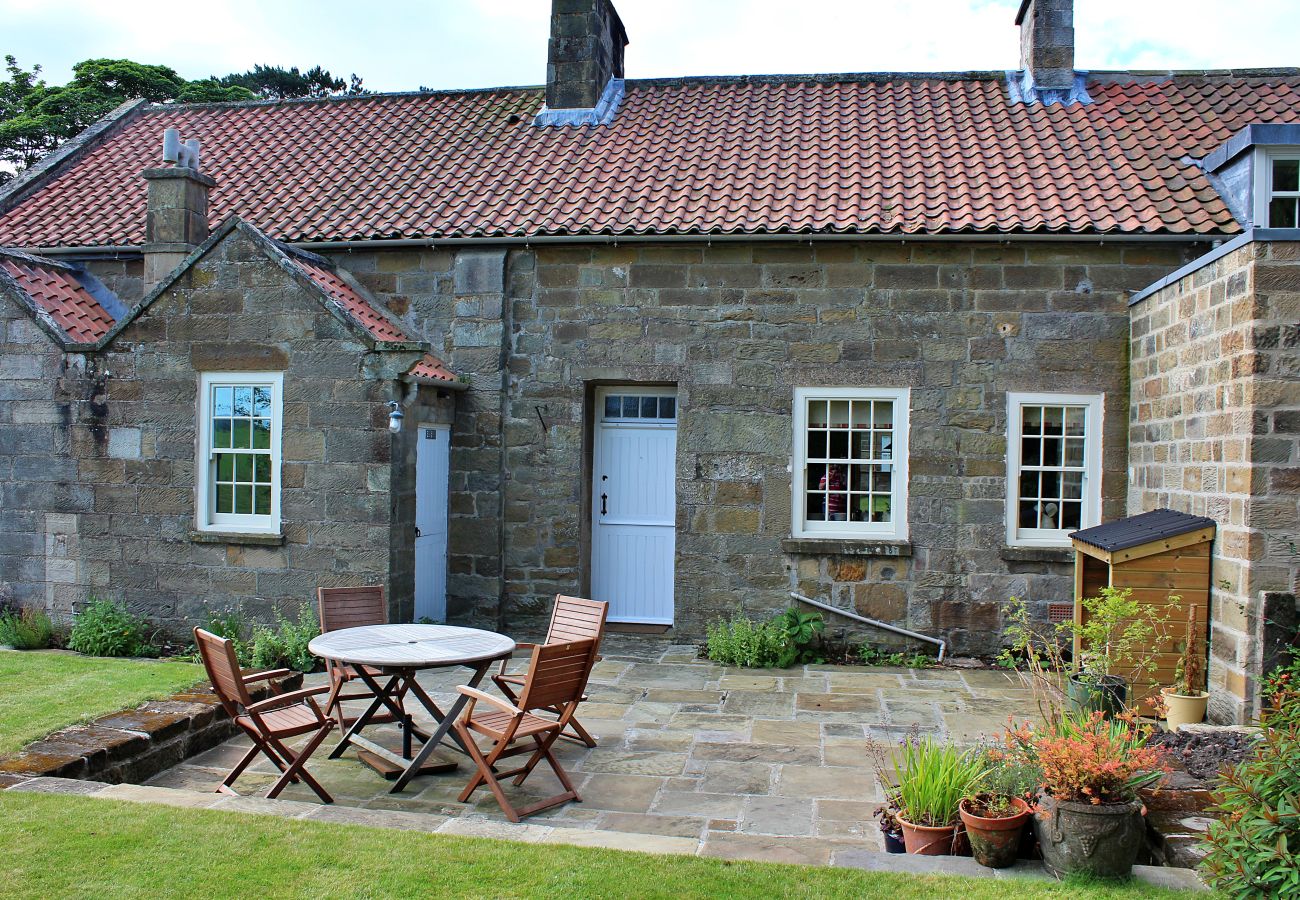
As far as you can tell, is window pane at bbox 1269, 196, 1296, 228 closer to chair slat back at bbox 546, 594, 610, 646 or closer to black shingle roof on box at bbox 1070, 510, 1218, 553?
black shingle roof on box at bbox 1070, 510, 1218, 553

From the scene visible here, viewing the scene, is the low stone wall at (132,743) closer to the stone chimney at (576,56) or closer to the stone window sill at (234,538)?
the stone window sill at (234,538)

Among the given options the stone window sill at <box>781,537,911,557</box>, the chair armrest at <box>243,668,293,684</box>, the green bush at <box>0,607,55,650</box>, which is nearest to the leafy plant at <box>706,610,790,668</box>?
the stone window sill at <box>781,537,911,557</box>

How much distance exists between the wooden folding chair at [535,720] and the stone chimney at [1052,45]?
10113mm

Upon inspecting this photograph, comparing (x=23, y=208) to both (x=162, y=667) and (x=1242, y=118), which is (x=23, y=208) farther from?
(x=1242, y=118)

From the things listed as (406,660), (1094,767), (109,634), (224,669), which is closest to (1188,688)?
(1094,767)

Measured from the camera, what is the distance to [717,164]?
11766mm

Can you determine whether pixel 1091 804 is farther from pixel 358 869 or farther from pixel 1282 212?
pixel 1282 212

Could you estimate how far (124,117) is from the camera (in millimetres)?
15234

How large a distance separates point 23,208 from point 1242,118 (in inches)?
575

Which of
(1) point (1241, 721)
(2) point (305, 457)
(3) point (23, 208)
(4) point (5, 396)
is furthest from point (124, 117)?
(1) point (1241, 721)

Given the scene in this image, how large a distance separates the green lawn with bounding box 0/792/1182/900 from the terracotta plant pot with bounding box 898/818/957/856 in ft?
1.23

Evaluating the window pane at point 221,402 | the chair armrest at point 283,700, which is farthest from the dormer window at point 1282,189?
the window pane at point 221,402

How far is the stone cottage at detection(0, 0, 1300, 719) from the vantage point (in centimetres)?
973

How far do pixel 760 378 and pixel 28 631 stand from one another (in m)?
7.66
